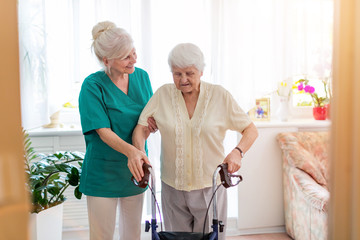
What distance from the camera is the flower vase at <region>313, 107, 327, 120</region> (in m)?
3.36

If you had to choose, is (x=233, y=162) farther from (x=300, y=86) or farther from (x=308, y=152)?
(x=300, y=86)

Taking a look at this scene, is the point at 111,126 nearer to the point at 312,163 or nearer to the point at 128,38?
the point at 128,38

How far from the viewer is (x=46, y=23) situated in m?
2.71

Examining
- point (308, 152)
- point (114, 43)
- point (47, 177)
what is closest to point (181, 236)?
point (114, 43)

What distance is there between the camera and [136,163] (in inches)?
60.6

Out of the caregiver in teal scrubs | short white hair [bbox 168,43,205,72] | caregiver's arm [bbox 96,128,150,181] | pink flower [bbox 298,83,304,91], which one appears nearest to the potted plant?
the caregiver in teal scrubs

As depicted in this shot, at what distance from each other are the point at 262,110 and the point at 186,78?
5.81 ft

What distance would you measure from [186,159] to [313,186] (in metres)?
1.47

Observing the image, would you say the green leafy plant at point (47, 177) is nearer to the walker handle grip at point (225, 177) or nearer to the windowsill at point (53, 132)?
the windowsill at point (53, 132)

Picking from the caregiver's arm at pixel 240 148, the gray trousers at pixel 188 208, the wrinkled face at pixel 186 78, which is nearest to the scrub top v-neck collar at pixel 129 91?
the wrinkled face at pixel 186 78

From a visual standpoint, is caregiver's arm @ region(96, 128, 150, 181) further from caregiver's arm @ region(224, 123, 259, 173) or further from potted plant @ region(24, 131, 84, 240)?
potted plant @ region(24, 131, 84, 240)

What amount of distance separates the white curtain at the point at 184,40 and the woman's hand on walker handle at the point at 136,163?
50.8 inches

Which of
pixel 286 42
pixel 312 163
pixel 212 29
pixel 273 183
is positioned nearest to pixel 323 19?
pixel 286 42

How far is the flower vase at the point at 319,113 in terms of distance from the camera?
336 centimetres
